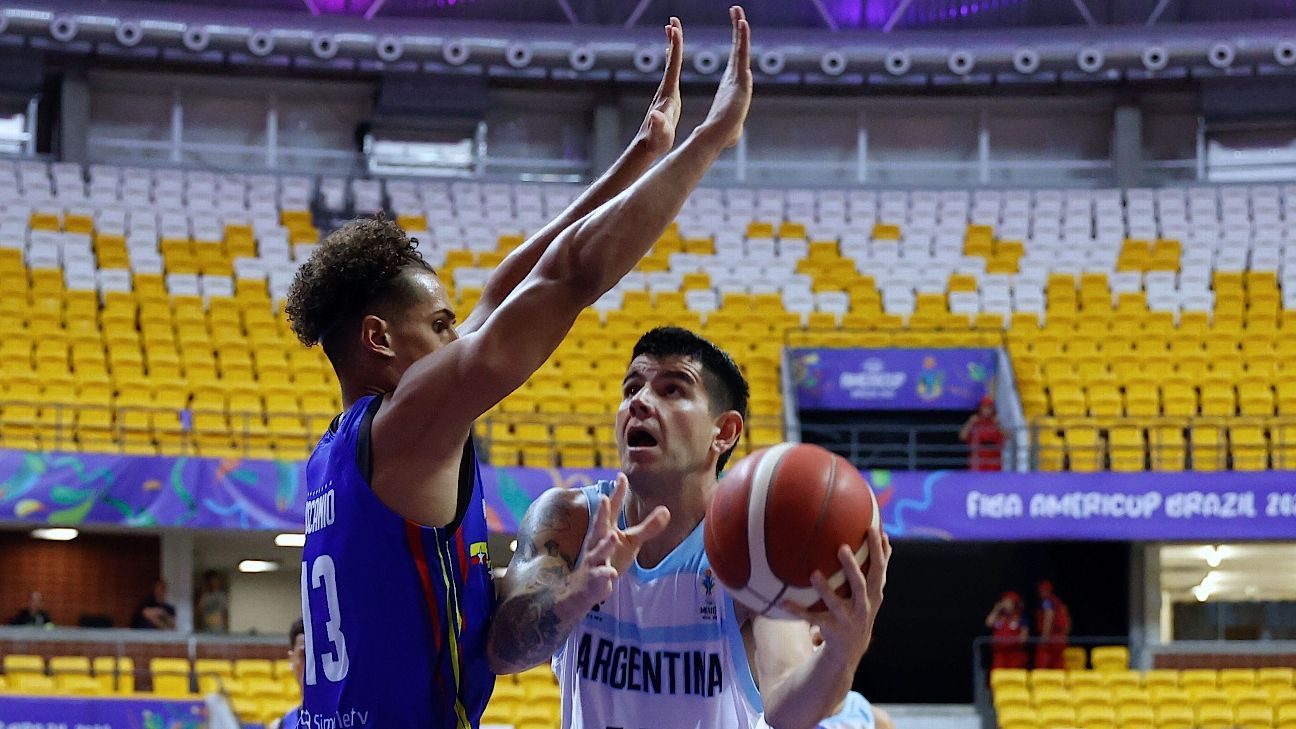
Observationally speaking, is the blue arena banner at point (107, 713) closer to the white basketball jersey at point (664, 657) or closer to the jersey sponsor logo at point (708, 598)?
the white basketball jersey at point (664, 657)

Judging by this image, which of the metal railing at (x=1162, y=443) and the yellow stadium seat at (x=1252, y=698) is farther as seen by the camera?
the metal railing at (x=1162, y=443)

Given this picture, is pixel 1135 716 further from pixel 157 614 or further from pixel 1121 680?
pixel 157 614

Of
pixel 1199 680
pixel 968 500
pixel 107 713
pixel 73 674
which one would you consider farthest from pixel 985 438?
pixel 107 713

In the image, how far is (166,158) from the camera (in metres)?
23.5

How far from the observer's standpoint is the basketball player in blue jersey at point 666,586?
4.27 metres

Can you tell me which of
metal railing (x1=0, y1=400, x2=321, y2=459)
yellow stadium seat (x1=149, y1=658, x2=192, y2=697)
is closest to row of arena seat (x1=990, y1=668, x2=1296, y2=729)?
yellow stadium seat (x1=149, y1=658, x2=192, y2=697)

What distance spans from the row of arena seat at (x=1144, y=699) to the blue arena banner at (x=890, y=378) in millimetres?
4480

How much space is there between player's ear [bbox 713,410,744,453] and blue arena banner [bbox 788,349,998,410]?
582 inches

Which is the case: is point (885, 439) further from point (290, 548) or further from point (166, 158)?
point (166, 158)

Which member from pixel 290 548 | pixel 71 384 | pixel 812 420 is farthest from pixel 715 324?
pixel 71 384

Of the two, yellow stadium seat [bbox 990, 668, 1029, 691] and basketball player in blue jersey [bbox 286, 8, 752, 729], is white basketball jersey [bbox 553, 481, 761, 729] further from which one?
yellow stadium seat [bbox 990, 668, 1029, 691]

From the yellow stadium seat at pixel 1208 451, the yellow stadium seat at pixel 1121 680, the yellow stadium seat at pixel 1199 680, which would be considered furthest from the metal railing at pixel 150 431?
the yellow stadium seat at pixel 1208 451

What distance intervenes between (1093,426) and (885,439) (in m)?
3.74

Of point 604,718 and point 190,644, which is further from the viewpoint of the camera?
point 190,644
